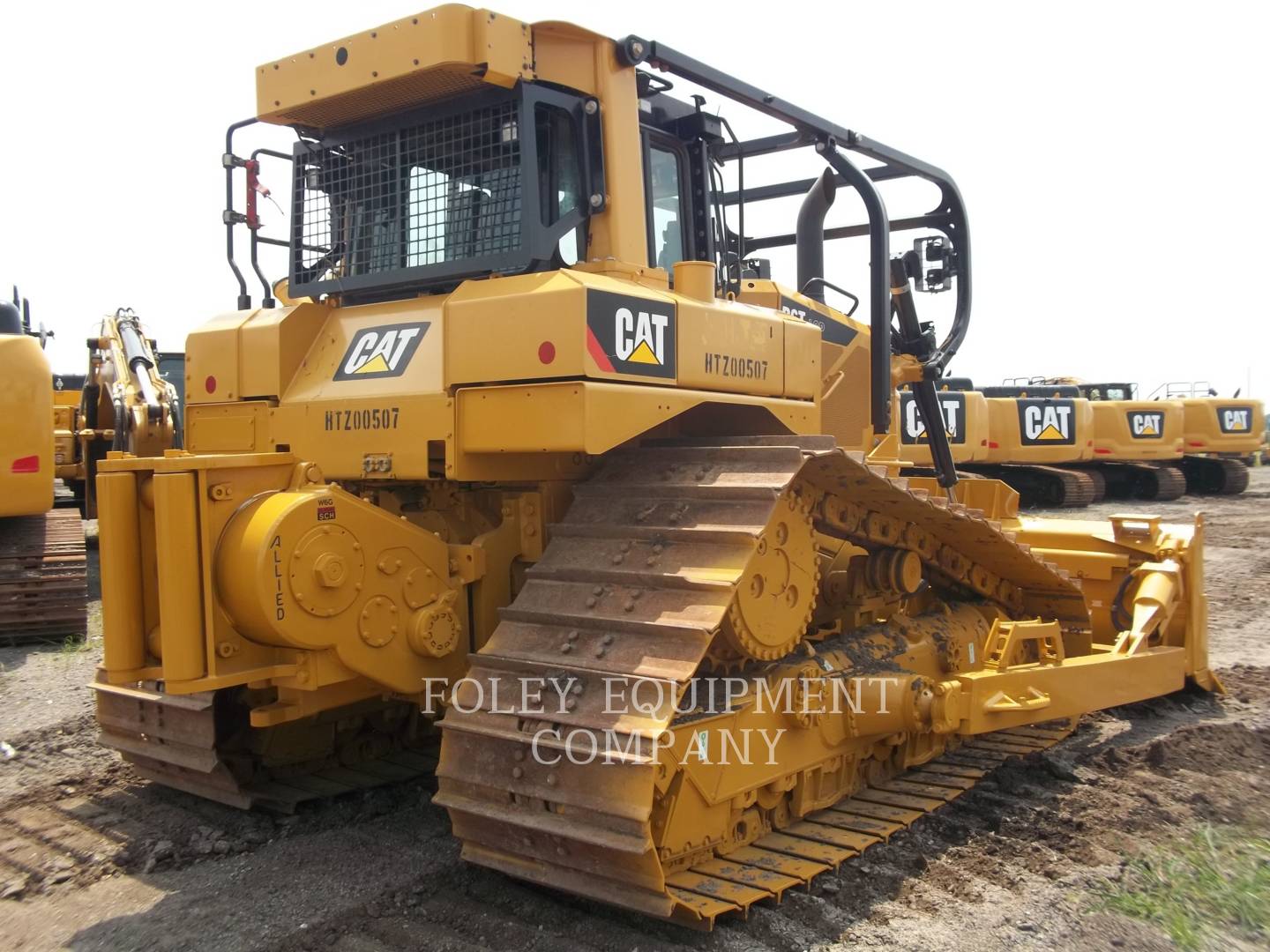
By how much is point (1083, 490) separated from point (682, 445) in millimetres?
17331

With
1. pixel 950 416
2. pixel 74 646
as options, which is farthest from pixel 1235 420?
pixel 74 646

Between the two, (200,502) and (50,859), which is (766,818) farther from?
(50,859)

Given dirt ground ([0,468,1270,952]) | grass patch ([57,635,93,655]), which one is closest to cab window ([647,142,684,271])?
dirt ground ([0,468,1270,952])

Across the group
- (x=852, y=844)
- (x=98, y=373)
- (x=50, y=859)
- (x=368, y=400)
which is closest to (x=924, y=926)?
(x=852, y=844)

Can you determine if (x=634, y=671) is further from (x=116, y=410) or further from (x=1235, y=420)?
(x=1235, y=420)

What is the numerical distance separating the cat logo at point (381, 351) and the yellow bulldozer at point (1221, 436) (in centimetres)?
2204

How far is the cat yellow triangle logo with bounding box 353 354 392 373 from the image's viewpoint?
15.2 ft

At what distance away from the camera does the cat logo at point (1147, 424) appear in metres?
21.9

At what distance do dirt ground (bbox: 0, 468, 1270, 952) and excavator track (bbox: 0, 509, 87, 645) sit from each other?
2.62 metres

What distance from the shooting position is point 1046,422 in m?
20.5

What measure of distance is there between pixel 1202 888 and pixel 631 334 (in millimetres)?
2887

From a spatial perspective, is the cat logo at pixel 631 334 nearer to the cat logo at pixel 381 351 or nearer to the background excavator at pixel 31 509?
the cat logo at pixel 381 351

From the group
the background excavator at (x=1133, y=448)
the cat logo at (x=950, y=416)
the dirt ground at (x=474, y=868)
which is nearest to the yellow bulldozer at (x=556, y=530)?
the dirt ground at (x=474, y=868)

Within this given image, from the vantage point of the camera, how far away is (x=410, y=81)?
4598 millimetres
